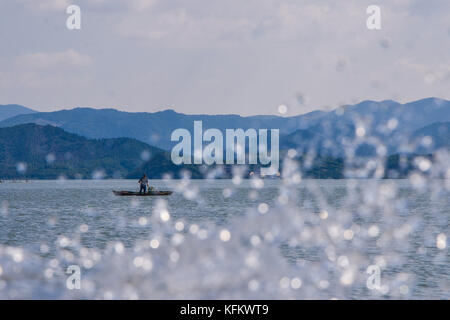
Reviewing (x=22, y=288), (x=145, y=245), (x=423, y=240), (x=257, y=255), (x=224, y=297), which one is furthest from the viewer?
(x=423, y=240)

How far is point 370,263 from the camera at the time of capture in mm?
35531

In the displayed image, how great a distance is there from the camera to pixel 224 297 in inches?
1036

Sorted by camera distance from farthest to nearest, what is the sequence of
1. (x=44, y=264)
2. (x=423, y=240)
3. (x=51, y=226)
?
(x=51, y=226) < (x=423, y=240) < (x=44, y=264)

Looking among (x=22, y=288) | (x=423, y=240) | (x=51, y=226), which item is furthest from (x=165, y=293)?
(x=51, y=226)

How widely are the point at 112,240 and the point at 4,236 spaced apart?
11.7 meters

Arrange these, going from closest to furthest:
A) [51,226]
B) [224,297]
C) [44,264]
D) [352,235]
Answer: [224,297], [44,264], [352,235], [51,226]

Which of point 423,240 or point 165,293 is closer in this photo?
point 165,293

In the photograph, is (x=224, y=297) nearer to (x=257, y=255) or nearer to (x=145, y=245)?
(x=257, y=255)

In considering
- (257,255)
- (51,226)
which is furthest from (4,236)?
(257,255)

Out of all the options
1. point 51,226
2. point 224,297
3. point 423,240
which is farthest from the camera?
point 51,226

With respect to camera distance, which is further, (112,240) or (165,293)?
(112,240)
